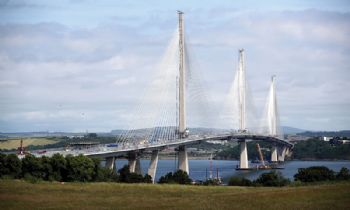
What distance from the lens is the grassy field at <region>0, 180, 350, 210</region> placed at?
3300 cm

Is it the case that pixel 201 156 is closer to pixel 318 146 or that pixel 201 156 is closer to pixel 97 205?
pixel 318 146

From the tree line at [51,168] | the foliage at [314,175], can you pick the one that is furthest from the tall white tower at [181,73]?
the tree line at [51,168]

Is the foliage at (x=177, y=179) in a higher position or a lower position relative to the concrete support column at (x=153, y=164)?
lower

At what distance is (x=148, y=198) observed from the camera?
3809 cm

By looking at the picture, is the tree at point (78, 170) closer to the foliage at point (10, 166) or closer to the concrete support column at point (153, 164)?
the foliage at point (10, 166)

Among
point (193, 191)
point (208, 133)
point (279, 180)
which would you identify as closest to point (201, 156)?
point (208, 133)

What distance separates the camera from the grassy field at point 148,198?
33000 millimetres

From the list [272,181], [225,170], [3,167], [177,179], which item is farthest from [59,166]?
[225,170]

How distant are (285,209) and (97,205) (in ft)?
29.6

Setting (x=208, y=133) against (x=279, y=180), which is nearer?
(x=279, y=180)

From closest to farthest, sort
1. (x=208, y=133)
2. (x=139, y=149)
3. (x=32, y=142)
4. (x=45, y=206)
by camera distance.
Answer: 1. (x=45, y=206)
2. (x=139, y=149)
3. (x=208, y=133)
4. (x=32, y=142)

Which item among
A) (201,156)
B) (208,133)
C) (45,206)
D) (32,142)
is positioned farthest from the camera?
(201,156)

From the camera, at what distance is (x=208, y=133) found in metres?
99.2

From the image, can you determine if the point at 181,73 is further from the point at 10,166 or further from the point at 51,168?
the point at 10,166
